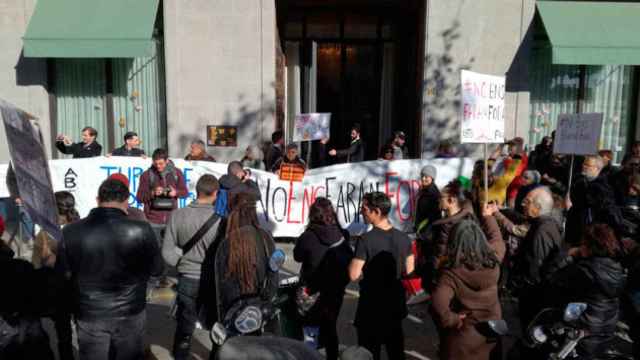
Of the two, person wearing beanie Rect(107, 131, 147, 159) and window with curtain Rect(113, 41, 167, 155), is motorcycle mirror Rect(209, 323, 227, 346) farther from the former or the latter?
window with curtain Rect(113, 41, 167, 155)

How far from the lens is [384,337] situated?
4.47 m

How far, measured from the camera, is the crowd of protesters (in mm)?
3662

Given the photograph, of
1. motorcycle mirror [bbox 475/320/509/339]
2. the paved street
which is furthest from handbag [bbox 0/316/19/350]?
motorcycle mirror [bbox 475/320/509/339]

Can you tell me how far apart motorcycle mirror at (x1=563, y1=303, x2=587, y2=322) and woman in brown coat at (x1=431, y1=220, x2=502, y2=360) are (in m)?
0.44

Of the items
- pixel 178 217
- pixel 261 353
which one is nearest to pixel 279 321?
pixel 178 217

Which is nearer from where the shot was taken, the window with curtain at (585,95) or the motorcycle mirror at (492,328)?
the motorcycle mirror at (492,328)

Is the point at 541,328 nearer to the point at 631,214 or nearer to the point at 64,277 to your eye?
the point at 631,214

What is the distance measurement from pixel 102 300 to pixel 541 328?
2921mm

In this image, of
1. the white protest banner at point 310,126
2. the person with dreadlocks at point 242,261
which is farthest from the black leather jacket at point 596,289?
the white protest banner at point 310,126

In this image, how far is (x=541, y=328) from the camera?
3.91 metres

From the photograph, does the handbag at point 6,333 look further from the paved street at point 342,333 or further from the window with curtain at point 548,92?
the window with curtain at point 548,92

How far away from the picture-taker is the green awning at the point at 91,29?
10.7 metres

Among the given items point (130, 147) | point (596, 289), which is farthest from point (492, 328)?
point (130, 147)

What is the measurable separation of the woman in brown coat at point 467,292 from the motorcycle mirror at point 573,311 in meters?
0.44
